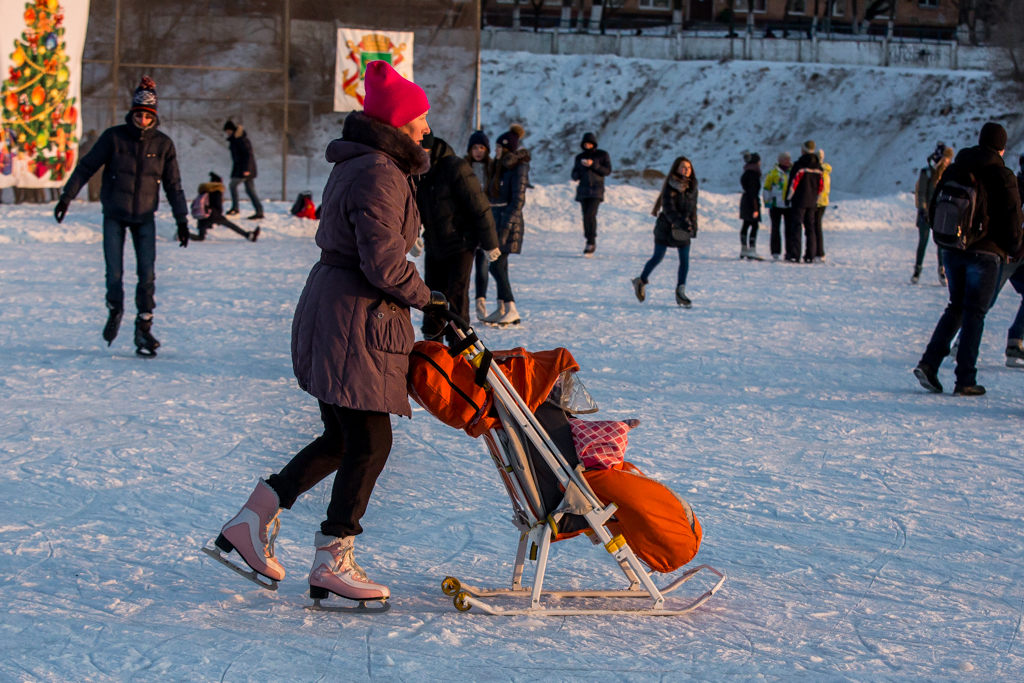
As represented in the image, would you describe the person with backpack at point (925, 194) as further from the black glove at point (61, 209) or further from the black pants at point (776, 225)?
the black glove at point (61, 209)

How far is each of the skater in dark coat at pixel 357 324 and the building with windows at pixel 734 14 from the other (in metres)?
41.8

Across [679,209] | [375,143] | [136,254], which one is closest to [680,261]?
[679,209]

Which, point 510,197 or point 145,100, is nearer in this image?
point 145,100

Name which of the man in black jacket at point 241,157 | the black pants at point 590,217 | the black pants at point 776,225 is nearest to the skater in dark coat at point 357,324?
the black pants at point 590,217

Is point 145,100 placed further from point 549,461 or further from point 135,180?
point 549,461

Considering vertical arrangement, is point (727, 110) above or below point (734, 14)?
below

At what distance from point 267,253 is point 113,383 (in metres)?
7.23

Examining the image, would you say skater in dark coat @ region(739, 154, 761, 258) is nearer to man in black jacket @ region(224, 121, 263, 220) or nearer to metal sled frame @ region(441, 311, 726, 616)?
man in black jacket @ region(224, 121, 263, 220)

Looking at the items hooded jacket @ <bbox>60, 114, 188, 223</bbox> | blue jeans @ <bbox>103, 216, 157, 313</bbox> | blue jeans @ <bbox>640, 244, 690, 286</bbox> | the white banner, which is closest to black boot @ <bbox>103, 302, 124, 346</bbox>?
blue jeans @ <bbox>103, 216, 157, 313</bbox>

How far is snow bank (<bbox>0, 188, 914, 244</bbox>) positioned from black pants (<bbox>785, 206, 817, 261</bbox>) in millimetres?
4202

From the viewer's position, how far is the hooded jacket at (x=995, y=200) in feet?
19.0

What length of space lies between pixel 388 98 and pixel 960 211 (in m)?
4.13

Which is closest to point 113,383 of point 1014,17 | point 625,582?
point 625,582

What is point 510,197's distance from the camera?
852cm
